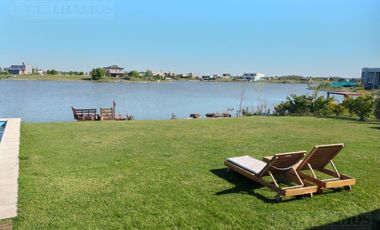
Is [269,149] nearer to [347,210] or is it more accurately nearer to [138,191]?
[347,210]

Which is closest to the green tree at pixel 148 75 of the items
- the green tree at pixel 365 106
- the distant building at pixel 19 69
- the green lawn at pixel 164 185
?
the distant building at pixel 19 69

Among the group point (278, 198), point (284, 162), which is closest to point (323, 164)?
point (284, 162)

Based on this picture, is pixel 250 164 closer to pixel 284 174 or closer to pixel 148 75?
pixel 284 174

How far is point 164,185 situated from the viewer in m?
4.85

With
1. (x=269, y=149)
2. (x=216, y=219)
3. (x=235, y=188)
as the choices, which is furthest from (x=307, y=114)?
(x=216, y=219)

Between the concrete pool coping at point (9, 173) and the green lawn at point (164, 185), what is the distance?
0.11 metres

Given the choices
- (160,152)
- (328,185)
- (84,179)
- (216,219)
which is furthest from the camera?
(160,152)

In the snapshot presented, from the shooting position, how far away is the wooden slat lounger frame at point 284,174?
443 centimetres

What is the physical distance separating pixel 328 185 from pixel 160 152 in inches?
139

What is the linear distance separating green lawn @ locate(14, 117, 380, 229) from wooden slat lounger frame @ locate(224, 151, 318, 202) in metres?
0.14

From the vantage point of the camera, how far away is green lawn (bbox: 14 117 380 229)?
375cm

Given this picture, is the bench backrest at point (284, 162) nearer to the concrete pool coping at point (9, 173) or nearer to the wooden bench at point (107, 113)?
the concrete pool coping at point (9, 173)

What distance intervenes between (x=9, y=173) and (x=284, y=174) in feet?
14.7

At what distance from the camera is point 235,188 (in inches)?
191
